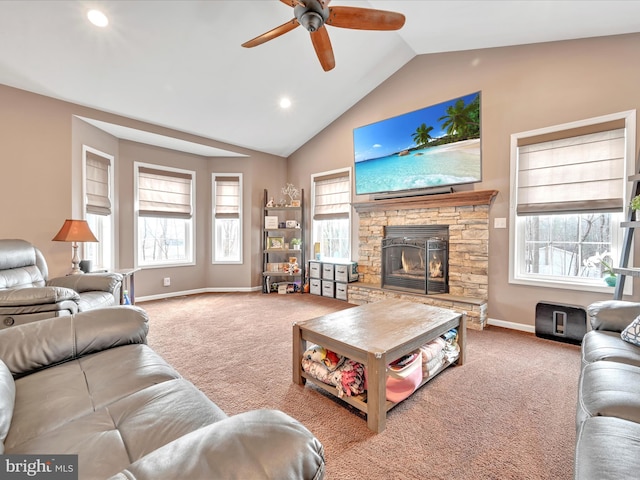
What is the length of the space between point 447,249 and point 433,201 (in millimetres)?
657

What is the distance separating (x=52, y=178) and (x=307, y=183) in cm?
362

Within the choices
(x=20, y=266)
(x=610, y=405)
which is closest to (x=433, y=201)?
(x=610, y=405)

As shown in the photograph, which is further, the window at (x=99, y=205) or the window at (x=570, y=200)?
the window at (x=99, y=205)

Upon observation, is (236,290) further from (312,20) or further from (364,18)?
(364,18)

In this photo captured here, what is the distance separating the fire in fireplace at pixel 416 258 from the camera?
152 inches

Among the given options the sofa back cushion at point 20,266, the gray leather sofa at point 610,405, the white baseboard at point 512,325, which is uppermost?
the sofa back cushion at point 20,266

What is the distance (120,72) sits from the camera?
3.28 metres

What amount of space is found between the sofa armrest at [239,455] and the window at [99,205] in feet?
14.1

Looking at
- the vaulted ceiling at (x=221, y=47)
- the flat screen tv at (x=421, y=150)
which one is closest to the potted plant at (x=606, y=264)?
the flat screen tv at (x=421, y=150)

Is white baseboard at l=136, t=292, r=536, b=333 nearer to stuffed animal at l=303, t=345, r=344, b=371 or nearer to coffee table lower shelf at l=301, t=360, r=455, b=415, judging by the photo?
coffee table lower shelf at l=301, t=360, r=455, b=415

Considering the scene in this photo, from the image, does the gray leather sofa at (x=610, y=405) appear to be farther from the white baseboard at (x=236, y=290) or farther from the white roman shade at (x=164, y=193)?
the white roman shade at (x=164, y=193)

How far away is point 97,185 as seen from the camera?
13.4 feet

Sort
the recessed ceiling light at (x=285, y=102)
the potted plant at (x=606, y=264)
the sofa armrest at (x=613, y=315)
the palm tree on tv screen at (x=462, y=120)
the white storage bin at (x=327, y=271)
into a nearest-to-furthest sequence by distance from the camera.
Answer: the sofa armrest at (x=613, y=315), the potted plant at (x=606, y=264), the palm tree on tv screen at (x=462, y=120), the recessed ceiling light at (x=285, y=102), the white storage bin at (x=327, y=271)

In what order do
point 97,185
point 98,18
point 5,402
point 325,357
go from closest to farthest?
point 5,402 < point 325,357 < point 98,18 < point 97,185
